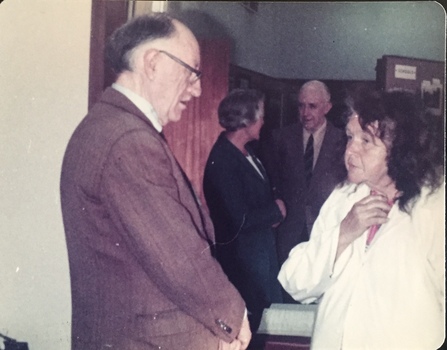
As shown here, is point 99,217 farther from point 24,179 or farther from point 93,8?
point 93,8

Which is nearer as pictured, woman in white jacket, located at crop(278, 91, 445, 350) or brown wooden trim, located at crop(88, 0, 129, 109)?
woman in white jacket, located at crop(278, 91, 445, 350)

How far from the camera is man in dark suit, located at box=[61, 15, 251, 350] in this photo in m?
0.83

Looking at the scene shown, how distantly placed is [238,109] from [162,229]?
0.54m

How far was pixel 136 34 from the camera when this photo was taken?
3.07ft

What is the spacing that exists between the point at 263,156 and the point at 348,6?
42 centimetres

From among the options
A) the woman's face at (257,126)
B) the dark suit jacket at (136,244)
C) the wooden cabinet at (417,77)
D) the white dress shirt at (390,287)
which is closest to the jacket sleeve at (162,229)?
the dark suit jacket at (136,244)

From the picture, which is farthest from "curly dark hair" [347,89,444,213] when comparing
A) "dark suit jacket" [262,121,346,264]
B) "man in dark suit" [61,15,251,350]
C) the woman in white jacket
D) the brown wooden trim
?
the brown wooden trim

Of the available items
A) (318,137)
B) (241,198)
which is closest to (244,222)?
(241,198)

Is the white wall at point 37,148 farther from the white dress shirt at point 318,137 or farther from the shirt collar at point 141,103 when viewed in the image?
the white dress shirt at point 318,137

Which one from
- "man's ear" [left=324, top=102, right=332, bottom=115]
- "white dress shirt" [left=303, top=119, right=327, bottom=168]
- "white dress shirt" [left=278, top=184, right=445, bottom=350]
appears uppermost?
"man's ear" [left=324, top=102, right=332, bottom=115]

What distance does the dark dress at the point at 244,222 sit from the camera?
121 centimetres

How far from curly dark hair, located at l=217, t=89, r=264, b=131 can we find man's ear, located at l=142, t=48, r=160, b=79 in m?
0.36

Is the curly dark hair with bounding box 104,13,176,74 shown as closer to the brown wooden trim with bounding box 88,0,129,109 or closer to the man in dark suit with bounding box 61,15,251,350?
the man in dark suit with bounding box 61,15,251,350

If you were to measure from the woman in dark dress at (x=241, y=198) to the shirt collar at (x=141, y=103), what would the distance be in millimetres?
357
